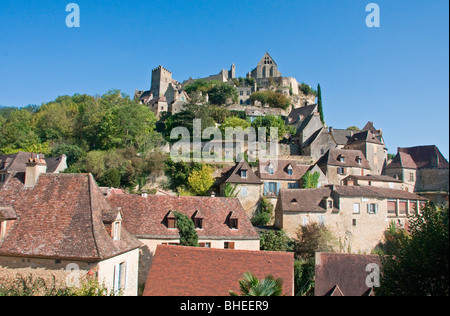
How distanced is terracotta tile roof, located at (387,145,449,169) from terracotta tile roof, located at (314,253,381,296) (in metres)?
33.0

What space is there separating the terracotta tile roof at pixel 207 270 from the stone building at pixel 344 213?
14.8m

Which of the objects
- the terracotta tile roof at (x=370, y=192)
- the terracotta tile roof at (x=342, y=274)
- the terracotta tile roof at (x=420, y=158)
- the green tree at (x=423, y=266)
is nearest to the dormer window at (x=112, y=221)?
the green tree at (x=423, y=266)

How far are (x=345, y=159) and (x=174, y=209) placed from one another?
28924mm

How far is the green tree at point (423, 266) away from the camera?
1088cm

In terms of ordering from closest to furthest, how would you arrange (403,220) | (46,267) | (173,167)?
(46,267) → (403,220) → (173,167)

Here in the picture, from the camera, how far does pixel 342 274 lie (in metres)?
21.2

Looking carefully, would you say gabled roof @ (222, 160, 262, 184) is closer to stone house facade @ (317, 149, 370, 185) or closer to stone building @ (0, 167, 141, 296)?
stone house facade @ (317, 149, 370, 185)

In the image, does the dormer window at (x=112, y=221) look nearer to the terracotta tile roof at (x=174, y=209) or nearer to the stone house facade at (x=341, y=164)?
the terracotta tile roof at (x=174, y=209)

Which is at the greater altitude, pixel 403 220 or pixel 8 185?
pixel 8 185
